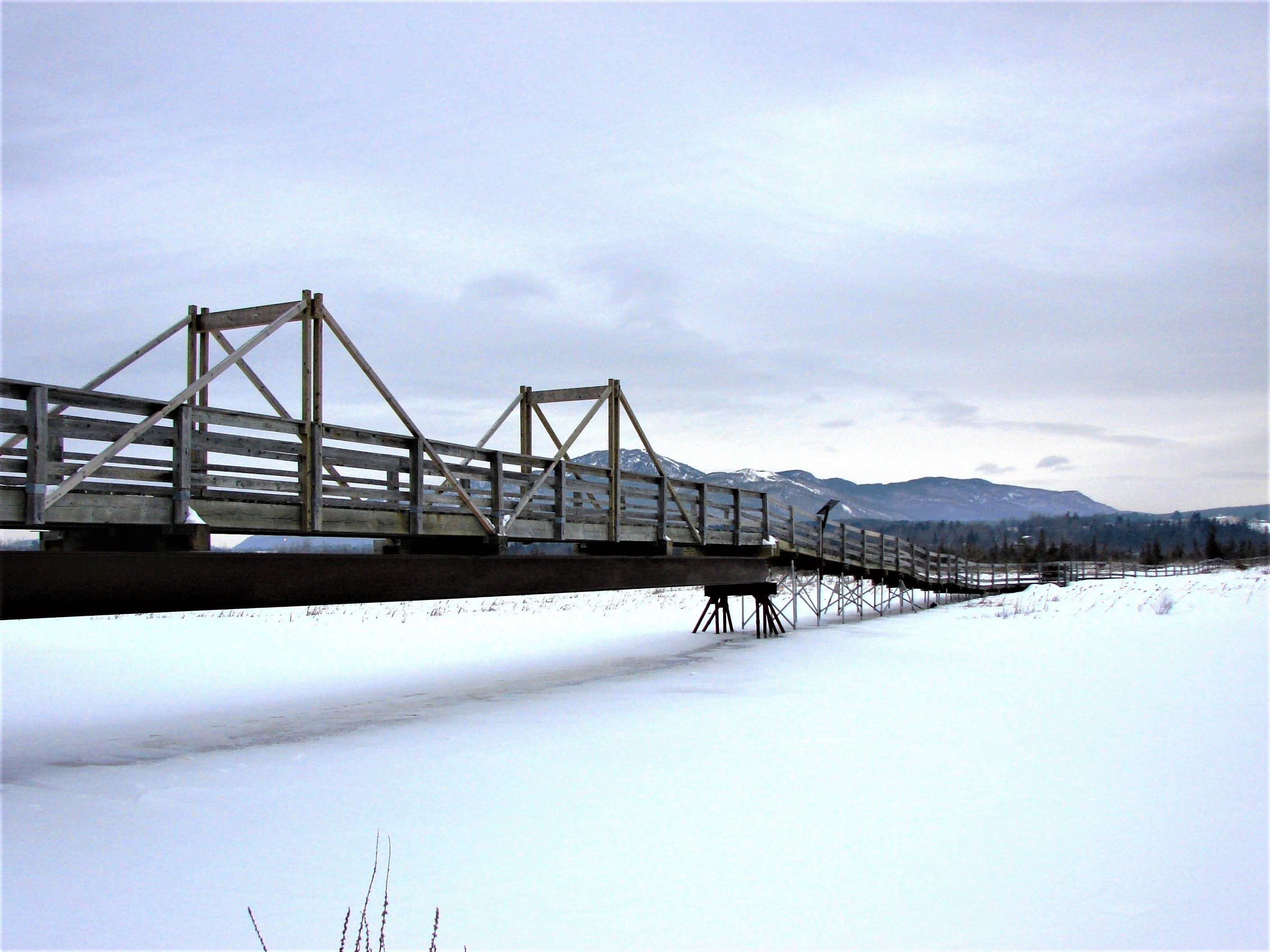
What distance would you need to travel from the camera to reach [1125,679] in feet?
45.6

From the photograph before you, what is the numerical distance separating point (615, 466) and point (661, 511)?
227 cm

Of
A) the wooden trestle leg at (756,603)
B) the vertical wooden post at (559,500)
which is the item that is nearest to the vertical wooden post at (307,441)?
the vertical wooden post at (559,500)

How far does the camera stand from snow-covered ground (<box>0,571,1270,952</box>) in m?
5.52

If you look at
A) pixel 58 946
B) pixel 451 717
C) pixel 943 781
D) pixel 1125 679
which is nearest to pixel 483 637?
pixel 451 717

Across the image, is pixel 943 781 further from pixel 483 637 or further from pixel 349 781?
pixel 483 637

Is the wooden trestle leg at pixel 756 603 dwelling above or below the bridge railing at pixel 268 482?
below

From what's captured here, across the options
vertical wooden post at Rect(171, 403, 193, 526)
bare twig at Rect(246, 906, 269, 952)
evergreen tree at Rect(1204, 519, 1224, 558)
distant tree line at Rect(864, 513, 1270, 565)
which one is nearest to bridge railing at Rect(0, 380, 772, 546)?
vertical wooden post at Rect(171, 403, 193, 526)

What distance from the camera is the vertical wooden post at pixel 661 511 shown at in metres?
17.6

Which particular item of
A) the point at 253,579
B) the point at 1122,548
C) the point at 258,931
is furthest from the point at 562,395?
the point at 1122,548

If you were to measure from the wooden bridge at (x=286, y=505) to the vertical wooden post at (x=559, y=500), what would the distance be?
22mm

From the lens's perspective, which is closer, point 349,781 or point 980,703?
point 349,781

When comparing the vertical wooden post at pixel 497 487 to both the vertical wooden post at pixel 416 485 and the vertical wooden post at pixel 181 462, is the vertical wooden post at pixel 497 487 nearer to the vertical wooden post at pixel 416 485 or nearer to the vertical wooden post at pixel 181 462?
the vertical wooden post at pixel 416 485

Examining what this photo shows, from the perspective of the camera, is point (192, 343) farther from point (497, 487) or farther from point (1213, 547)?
point (1213, 547)

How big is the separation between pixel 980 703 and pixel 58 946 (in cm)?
1028
